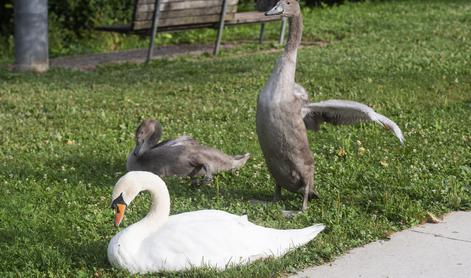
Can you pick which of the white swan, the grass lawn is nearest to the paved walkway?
the grass lawn

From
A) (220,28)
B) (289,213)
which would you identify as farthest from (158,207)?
(220,28)

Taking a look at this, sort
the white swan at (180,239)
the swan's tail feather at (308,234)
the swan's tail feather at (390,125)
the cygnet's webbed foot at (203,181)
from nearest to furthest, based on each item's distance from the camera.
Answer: the white swan at (180,239)
the swan's tail feather at (308,234)
the swan's tail feather at (390,125)
the cygnet's webbed foot at (203,181)

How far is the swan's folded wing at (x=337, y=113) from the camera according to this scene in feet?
20.8

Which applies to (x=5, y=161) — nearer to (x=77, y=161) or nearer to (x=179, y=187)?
(x=77, y=161)

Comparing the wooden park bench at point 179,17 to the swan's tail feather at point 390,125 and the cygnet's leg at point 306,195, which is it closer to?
the cygnet's leg at point 306,195

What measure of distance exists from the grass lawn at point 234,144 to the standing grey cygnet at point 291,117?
247 mm

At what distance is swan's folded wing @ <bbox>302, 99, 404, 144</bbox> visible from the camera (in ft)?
20.8

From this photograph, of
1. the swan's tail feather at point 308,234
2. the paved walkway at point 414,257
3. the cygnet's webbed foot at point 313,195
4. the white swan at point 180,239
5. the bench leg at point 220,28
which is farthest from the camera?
the bench leg at point 220,28

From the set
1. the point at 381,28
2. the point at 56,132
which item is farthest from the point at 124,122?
the point at 381,28

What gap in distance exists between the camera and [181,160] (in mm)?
7402

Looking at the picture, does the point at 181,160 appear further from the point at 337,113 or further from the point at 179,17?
the point at 179,17

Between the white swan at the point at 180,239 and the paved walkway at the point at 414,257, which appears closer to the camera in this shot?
the white swan at the point at 180,239

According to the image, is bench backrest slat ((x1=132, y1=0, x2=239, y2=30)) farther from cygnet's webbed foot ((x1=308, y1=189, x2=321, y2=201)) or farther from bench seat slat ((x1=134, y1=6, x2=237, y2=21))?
cygnet's webbed foot ((x1=308, y1=189, x2=321, y2=201))

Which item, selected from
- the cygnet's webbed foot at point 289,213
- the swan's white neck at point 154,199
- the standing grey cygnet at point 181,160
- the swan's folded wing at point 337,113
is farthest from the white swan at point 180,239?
the standing grey cygnet at point 181,160
